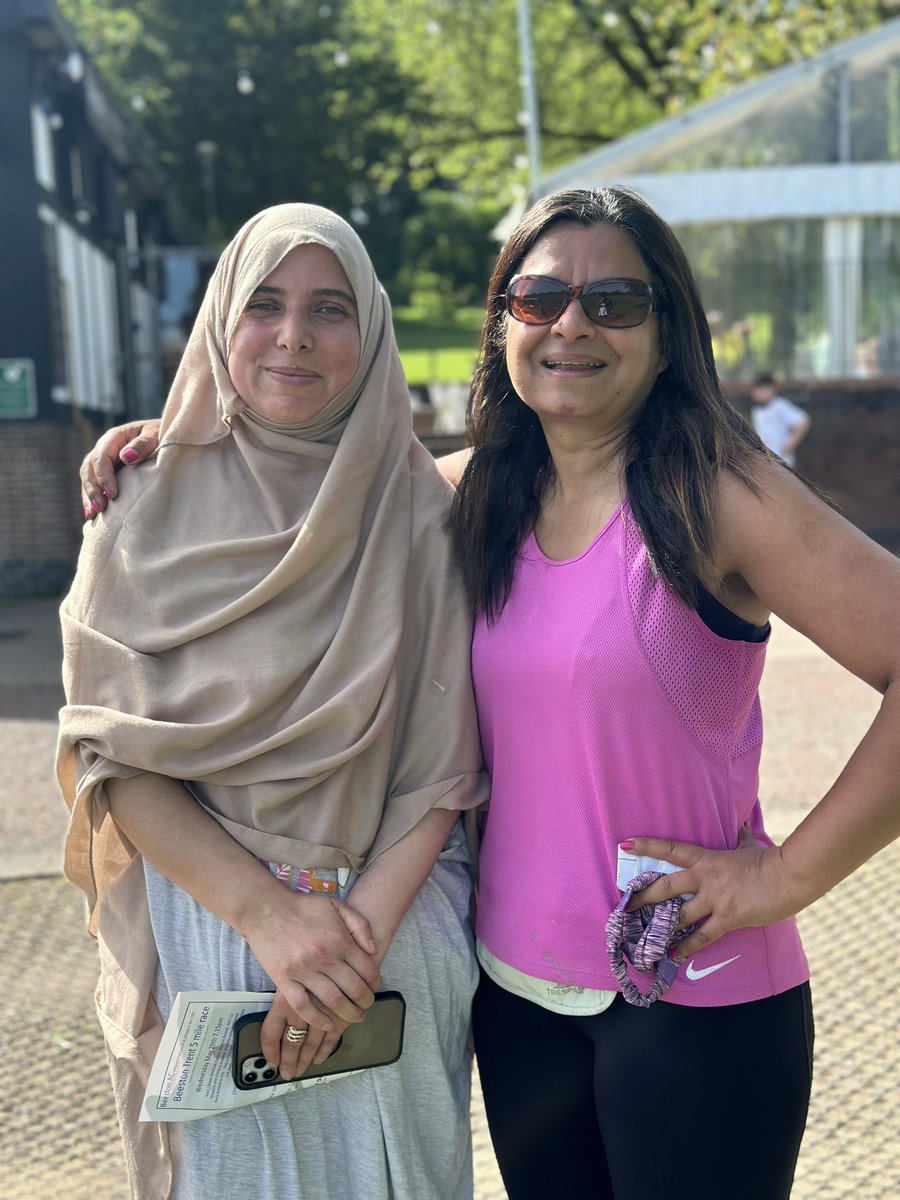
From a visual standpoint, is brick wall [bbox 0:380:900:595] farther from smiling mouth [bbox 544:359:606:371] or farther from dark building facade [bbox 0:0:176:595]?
smiling mouth [bbox 544:359:606:371]

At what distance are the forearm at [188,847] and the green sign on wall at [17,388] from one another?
1228cm

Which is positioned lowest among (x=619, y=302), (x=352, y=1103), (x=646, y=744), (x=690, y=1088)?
(x=352, y=1103)

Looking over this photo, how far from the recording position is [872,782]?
2.20 m

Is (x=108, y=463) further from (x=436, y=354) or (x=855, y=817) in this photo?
(x=436, y=354)

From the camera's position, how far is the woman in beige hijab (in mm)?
2357

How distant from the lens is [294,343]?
96.0 inches

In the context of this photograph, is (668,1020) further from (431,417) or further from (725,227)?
(431,417)

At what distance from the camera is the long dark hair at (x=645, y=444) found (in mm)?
2260

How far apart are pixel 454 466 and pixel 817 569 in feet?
3.35

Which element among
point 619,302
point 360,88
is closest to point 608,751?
point 619,302

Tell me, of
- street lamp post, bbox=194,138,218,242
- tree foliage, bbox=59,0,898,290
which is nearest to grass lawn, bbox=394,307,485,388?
tree foliage, bbox=59,0,898,290

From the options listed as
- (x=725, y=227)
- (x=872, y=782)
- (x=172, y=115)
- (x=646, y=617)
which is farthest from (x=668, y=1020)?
(x=172, y=115)

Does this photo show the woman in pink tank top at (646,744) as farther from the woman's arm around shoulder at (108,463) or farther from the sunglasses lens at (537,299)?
the woman's arm around shoulder at (108,463)

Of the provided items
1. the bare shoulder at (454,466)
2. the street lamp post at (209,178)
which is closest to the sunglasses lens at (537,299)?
the bare shoulder at (454,466)
